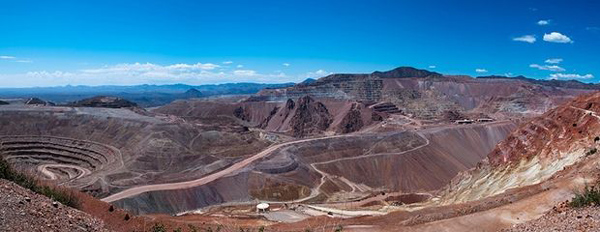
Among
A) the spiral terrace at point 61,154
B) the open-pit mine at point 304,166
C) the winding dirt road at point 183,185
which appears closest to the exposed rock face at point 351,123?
the open-pit mine at point 304,166

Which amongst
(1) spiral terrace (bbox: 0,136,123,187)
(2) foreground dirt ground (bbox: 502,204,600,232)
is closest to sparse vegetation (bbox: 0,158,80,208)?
(2) foreground dirt ground (bbox: 502,204,600,232)

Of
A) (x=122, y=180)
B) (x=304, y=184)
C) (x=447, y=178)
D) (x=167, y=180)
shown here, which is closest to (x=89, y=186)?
(x=122, y=180)

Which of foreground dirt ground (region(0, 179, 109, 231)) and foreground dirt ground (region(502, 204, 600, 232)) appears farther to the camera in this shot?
foreground dirt ground (region(502, 204, 600, 232))

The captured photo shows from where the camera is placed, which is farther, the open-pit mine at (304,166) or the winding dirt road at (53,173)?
the winding dirt road at (53,173)

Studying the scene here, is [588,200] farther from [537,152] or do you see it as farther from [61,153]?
[61,153]

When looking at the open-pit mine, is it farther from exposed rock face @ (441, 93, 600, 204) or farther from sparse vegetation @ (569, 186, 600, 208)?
sparse vegetation @ (569, 186, 600, 208)

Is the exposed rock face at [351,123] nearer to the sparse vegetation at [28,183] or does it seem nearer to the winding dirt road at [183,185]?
the winding dirt road at [183,185]

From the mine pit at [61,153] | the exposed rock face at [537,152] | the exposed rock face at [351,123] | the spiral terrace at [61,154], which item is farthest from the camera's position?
the exposed rock face at [351,123]

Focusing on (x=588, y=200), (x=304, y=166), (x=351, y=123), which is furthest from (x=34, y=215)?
(x=351, y=123)

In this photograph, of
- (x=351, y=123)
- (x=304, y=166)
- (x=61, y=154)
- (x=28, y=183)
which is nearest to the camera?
(x=28, y=183)
